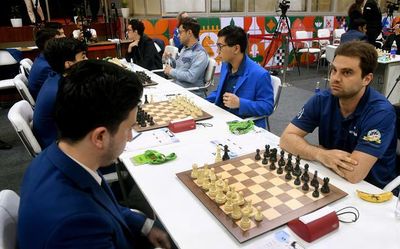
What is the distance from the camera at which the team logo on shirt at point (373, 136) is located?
1.47 meters

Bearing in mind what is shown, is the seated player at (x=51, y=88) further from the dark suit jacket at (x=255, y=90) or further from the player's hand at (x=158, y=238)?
the dark suit jacket at (x=255, y=90)

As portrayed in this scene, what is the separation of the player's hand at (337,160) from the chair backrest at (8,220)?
1.34 metres

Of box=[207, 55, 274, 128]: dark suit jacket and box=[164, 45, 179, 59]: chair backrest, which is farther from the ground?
box=[164, 45, 179, 59]: chair backrest

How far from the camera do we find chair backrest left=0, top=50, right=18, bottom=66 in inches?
204

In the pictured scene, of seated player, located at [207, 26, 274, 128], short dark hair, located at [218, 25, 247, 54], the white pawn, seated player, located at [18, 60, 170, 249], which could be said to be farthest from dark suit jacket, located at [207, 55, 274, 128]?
seated player, located at [18, 60, 170, 249]

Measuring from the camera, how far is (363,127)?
5.09 feet

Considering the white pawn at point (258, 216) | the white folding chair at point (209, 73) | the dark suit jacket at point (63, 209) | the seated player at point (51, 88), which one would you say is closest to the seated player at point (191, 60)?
the white folding chair at point (209, 73)

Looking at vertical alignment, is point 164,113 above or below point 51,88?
below

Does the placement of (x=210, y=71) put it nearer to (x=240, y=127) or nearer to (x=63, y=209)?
(x=240, y=127)

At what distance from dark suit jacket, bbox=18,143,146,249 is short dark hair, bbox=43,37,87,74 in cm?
164

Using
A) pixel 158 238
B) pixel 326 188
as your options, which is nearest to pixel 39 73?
pixel 158 238

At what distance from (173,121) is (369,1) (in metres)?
5.45

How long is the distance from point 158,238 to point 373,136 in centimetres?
Result: 110

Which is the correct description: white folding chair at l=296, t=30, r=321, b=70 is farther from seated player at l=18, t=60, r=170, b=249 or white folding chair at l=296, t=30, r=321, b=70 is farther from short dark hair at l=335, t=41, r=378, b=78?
seated player at l=18, t=60, r=170, b=249
